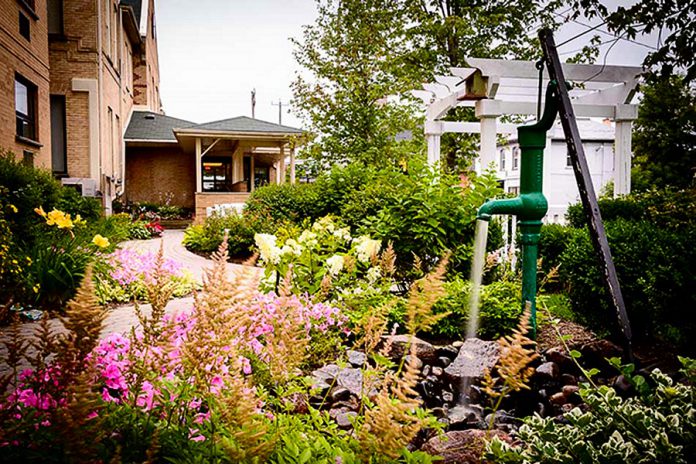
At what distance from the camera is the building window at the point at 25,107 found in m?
10.1

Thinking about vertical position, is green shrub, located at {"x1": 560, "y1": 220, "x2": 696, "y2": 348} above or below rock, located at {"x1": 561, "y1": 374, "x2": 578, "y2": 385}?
above

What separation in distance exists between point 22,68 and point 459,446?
10989 mm

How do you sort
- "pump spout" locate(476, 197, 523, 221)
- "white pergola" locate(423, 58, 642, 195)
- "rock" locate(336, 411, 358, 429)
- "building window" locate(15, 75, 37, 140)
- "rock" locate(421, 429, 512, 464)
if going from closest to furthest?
1. "rock" locate(421, 429, 512, 464)
2. "rock" locate(336, 411, 358, 429)
3. "pump spout" locate(476, 197, 523, 221)
4. "white pergola" locate(423, 58, 642, 195)
5. "building window" locate(15, 75, 37, 140)

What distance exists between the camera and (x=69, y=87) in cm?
1322

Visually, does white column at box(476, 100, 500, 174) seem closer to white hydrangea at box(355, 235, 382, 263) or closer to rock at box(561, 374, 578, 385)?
white hydrangea at box(355, 235, 382, 263)

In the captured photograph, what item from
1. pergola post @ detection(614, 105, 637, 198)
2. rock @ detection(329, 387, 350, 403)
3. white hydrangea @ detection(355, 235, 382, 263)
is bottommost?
rock @ detection(329, 387, 350, 403)

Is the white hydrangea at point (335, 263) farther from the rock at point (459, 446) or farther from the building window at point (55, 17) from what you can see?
the building window at point (55, 17)

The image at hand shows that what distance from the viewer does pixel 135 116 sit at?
21484mm

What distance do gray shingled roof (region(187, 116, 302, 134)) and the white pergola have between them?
9.29 m

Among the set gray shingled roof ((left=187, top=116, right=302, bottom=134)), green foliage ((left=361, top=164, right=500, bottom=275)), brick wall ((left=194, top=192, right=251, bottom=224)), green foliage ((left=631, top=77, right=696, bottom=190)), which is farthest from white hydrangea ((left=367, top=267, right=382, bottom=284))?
green foliage ((left=631, top=77, right=696, bottom=190))

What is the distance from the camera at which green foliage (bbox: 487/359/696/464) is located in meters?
1.31

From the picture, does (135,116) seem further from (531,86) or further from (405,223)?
(405,223)

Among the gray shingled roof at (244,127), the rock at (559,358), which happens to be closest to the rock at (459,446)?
the rock at (559,358)

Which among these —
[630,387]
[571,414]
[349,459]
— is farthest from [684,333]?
[349,459]
